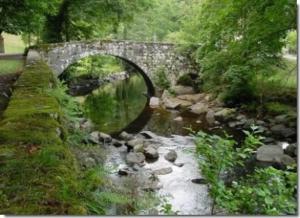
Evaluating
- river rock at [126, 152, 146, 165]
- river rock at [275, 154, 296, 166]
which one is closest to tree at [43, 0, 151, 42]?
river rock at [126, 152, 146, 165]

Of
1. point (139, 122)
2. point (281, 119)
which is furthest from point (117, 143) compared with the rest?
point (281, 119)

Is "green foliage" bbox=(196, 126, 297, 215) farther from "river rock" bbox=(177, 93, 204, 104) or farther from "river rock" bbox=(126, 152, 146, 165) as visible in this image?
"river rock" bbox=(177, 93, 204, 104)

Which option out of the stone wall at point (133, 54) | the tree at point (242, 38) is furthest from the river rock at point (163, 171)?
the stone wall at point (133, 54)

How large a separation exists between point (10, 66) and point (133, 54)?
248 inches

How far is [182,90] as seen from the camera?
14828mm

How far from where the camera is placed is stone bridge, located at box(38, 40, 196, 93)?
522 inches

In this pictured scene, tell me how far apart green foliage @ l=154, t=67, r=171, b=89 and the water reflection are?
802 mm

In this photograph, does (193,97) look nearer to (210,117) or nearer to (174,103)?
(174,103)

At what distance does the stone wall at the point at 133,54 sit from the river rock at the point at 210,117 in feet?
11.7

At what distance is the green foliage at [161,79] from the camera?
15234 mm

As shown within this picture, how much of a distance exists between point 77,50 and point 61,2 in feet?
7.84

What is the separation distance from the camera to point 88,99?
15750 mm

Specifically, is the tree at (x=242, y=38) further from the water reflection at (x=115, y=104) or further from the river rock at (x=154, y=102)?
the water reflection at (x=115, y=104)

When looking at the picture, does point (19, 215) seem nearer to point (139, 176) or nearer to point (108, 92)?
point (139, 176)
